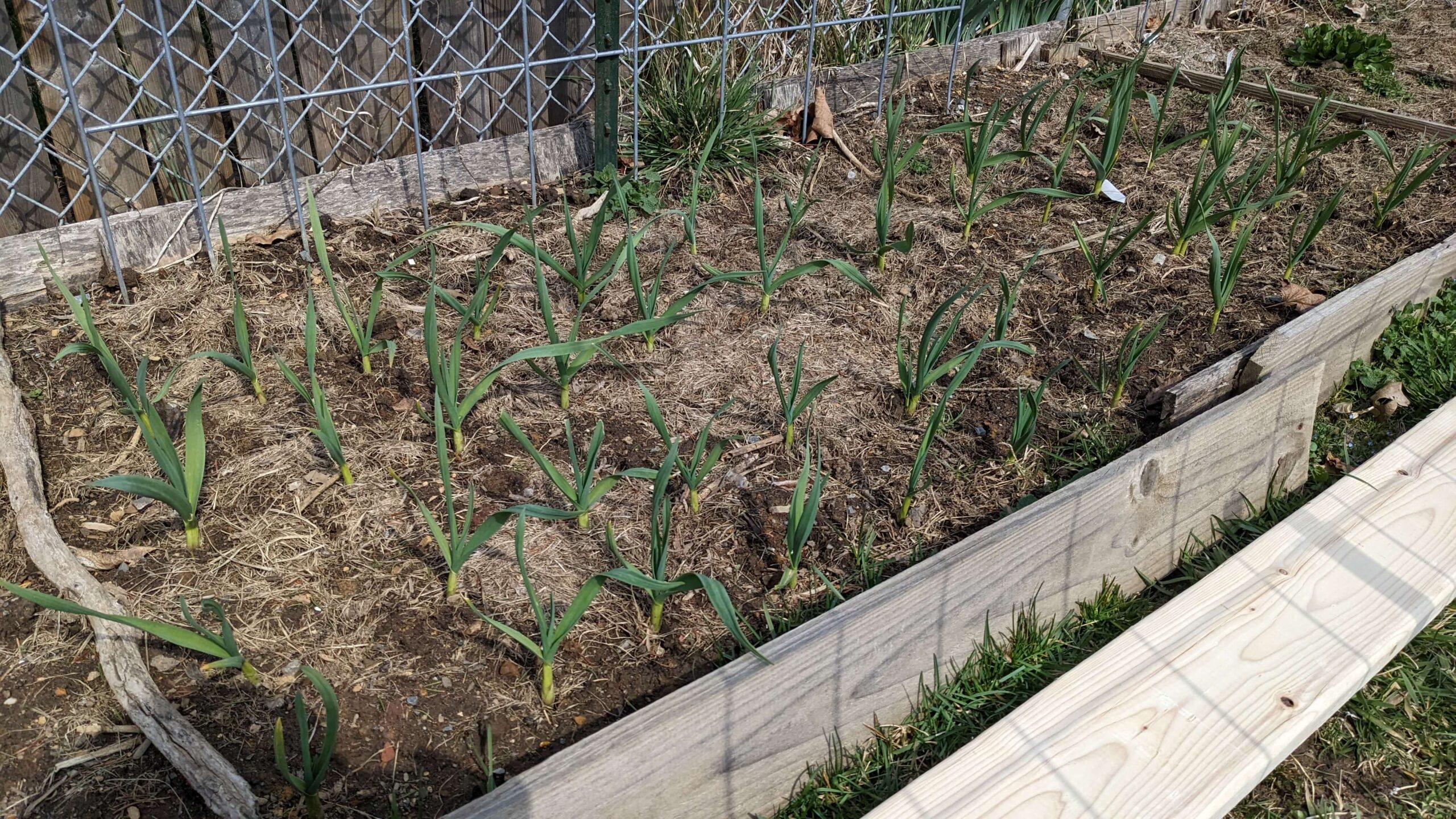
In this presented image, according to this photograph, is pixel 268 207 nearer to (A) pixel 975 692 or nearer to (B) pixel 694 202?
(B) pixel 694 202

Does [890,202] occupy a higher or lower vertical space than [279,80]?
lower

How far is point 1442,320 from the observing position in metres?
2.91

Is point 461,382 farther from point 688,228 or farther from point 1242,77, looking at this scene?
point 1242,77

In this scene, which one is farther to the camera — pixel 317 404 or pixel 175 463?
pixel 317 404

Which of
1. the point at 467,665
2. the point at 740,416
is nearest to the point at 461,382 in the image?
the point at 740,416

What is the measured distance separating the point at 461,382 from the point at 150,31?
4.68 ft

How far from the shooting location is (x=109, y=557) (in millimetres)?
1942

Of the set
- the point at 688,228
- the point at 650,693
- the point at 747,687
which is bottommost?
the point at 650,693

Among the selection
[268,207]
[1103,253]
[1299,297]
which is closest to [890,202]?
[1103,253]

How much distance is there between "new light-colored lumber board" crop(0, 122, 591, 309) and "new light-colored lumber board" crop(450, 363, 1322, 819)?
192 centimetres

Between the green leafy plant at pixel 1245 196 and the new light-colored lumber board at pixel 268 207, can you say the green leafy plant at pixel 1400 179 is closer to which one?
the green leafy plant at pixel 1245 196

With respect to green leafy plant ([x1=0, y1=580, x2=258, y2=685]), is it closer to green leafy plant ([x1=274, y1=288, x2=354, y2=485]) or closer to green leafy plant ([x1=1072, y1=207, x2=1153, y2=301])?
green leafy plant ([x1=274, y1=288, x2=354, y2=485])

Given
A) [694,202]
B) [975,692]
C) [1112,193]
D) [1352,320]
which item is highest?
[694,202]

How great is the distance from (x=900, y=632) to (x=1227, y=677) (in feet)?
1.74
